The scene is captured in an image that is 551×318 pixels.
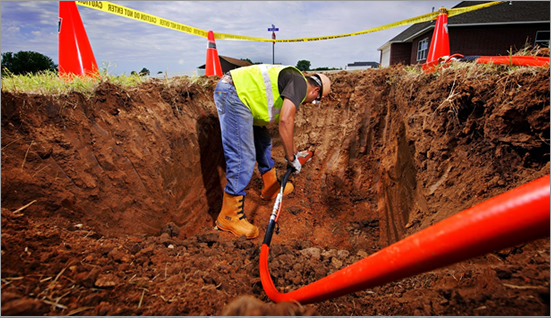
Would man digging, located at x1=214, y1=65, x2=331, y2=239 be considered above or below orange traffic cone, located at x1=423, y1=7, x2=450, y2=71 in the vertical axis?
below

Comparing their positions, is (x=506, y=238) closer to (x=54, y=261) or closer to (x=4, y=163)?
(x=54, y=261)

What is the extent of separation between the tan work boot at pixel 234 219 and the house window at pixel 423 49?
18.2 m

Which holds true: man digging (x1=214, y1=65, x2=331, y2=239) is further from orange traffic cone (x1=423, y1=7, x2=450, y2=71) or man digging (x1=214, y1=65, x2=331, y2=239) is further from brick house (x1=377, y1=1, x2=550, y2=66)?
brick house (x1=377, y1=1, x2=550, y2=66)

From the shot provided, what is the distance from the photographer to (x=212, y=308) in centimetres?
135

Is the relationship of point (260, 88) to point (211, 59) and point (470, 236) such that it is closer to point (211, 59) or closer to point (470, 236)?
point (470, 236)

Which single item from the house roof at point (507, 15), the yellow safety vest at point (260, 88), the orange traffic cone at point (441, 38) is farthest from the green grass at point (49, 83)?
the house roof at point (507, 15)

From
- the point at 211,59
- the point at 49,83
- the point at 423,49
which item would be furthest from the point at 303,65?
the point at 423,49

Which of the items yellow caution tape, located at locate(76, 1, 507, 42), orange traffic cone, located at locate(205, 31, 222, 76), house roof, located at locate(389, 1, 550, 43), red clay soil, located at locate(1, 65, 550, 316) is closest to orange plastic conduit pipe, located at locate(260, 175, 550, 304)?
red clay soil, located at locate(1, 65, 550, 316)

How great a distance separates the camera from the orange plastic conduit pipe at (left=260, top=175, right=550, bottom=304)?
727 millimetres

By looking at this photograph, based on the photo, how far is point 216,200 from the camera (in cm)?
389

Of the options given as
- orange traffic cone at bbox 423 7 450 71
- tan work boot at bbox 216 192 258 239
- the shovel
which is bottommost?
tan work boot at bbox 216 192 258 239

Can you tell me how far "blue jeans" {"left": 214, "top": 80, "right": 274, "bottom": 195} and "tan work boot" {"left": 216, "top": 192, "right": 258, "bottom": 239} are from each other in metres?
0.10

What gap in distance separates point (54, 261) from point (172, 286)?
1.93ft

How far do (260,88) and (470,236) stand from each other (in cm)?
245
